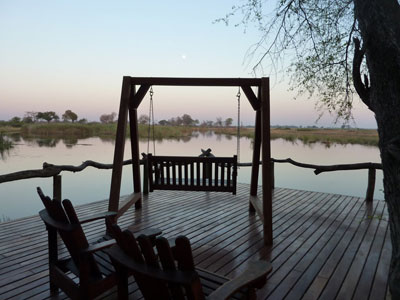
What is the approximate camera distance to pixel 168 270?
44.3 inches

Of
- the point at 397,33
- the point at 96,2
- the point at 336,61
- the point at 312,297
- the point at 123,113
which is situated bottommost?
the point at 312,297

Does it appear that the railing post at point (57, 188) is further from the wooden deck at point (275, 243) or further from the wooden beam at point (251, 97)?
the wooden beam at point (251, 97)

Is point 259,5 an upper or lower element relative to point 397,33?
upper

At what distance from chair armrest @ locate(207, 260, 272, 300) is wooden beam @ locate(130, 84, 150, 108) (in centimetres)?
290

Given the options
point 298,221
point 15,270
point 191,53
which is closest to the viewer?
point 15,270

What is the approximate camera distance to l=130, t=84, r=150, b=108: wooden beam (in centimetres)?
375

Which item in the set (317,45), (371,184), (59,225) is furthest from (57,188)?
(371,184)

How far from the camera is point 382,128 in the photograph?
1.64 metres

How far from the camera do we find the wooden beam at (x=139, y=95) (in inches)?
148

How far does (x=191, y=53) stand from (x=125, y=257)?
4.25 m

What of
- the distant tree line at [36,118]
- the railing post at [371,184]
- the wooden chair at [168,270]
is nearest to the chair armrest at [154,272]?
the wooden chair at [168,270]

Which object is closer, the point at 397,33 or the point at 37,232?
the point at 397,33

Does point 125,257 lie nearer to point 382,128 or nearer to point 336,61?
point 382,128

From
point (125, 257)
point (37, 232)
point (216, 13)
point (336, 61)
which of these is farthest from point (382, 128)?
point (37, 232)
